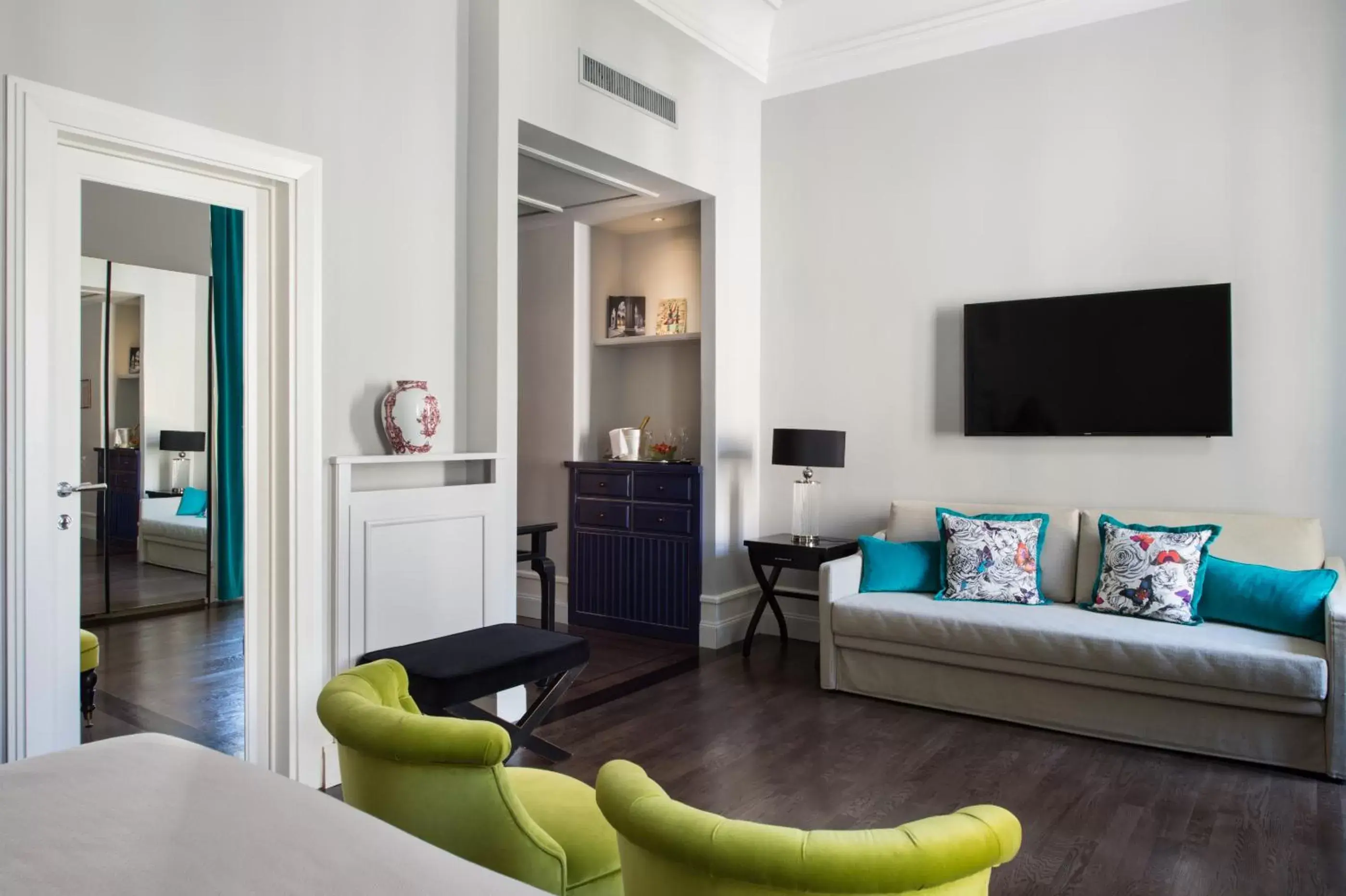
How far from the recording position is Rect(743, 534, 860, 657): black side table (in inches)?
193

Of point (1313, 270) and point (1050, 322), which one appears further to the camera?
point (1050, 322)

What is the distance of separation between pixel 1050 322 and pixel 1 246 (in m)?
4.41

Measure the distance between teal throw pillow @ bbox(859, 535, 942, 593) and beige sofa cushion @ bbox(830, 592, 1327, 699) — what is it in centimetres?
8

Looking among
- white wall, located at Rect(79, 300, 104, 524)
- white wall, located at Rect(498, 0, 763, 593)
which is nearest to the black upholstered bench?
white wall, located at Rect(79, 300, 104, 524)

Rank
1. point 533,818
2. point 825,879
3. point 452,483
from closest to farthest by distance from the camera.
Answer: point 825,879
point 533,818
point 452,483

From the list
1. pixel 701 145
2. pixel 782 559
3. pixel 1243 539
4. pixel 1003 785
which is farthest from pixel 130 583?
pixel 1243 539

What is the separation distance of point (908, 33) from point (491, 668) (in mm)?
4227

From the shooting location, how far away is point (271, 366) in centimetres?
322

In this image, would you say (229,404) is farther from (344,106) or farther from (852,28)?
(852,28)

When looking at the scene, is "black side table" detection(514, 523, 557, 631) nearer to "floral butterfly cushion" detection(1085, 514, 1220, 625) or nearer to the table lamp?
the table lamp

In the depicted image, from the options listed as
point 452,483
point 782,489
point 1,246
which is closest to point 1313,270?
point 782,489

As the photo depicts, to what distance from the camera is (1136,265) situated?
456 cm

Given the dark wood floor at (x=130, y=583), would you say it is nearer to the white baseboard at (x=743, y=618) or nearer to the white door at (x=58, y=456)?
the white door at (x=58, y=456)

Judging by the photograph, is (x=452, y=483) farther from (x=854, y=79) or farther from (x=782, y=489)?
(x=854, y=79)
